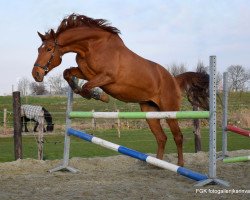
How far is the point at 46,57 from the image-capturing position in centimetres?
488

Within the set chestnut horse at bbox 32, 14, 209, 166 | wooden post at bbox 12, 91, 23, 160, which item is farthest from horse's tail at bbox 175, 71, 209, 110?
wooden post at bbox 12, 91, 23, 160

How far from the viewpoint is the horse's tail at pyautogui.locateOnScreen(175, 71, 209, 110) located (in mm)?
6324

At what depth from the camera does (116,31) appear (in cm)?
532

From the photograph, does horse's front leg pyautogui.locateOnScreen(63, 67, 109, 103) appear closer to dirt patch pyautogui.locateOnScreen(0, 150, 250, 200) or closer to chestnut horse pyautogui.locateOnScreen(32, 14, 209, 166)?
chestnut horse pyautogui.locateOnScreen(32, 14, 209, 166)

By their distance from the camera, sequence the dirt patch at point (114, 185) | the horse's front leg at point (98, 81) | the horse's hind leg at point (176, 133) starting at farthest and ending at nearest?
1. the horse's hind leg at point (176, 133)
2. the horse's front leg at point (98, 81)
3. the dirt patch at point (114, 185)

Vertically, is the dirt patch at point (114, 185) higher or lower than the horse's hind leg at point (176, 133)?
lower

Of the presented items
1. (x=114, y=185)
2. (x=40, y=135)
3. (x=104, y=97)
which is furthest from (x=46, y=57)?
(x=40, y=135)

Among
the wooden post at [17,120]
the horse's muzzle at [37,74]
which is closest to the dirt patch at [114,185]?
the horse's muzzle at [37,74]

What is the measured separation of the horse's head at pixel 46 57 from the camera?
482 cm

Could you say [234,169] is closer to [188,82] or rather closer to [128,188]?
[188,82]

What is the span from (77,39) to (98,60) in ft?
1.34

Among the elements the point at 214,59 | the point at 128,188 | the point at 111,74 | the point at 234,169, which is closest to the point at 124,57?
the point at 111,74

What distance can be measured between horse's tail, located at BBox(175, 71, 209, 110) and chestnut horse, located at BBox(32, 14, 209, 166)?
98 centimetres

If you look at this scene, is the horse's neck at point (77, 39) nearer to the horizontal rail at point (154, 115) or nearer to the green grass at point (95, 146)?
the horizontal rail at point (154, 115)
